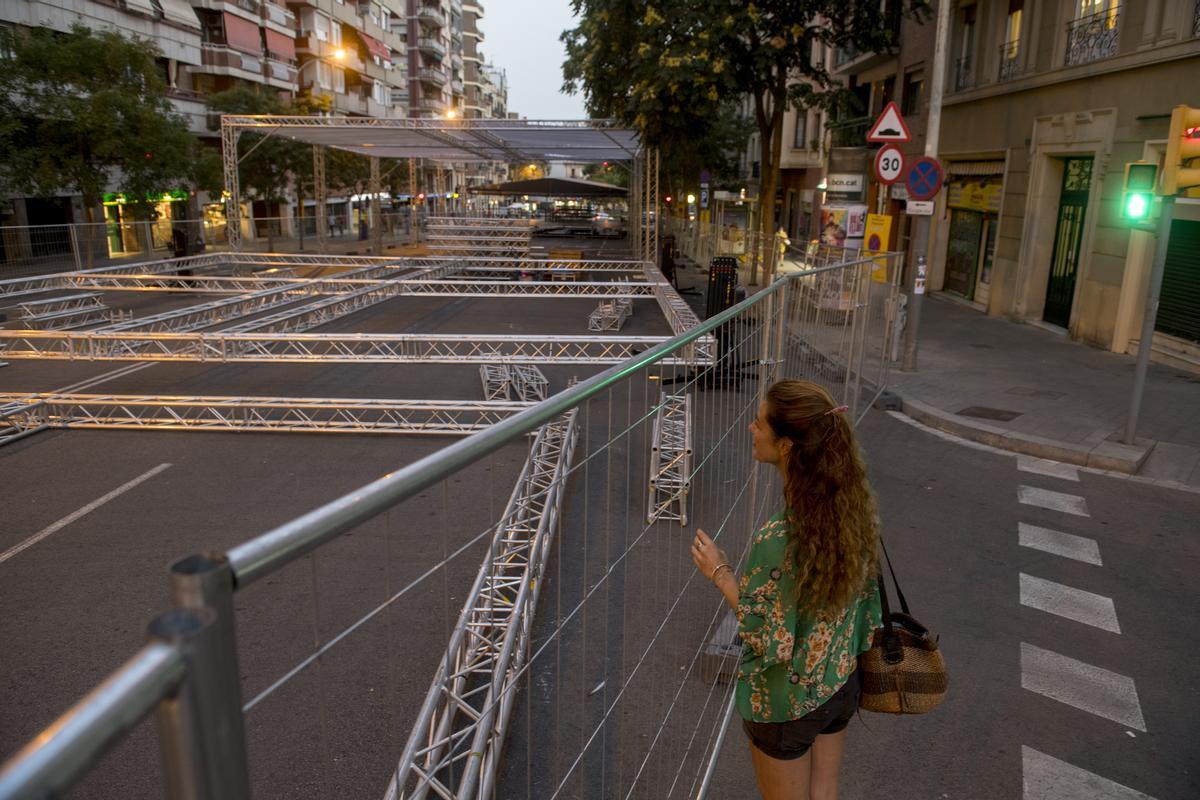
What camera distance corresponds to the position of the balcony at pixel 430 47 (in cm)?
8056

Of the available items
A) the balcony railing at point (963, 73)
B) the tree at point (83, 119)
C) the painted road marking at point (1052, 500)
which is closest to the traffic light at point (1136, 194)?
the painted road marking at point (1052, 500)

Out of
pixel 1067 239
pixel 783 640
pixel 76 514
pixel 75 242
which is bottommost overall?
pixel 76 514

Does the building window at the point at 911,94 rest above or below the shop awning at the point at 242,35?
below

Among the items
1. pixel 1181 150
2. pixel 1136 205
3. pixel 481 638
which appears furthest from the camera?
pixel 1136 205

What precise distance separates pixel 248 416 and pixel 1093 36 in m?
15.5

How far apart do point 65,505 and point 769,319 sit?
20.5 ft

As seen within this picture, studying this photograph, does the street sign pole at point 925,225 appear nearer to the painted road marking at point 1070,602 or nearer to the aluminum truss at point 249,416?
the aluminum truss at point 249,416

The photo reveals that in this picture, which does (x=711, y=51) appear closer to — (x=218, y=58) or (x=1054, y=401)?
(x=1054, y=401)

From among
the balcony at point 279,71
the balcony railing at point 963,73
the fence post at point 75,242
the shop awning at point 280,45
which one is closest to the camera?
the fence post at point 75,242

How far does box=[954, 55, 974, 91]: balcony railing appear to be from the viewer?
20655 mm

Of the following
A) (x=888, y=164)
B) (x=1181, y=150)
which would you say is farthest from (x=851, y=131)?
(x=1181, y=150)

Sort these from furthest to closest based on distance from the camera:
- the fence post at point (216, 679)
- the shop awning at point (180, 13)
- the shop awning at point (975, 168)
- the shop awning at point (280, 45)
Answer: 1. the shop awning at point (280, 45)
2. the shop awning at point (180, 13)
3. the shop awning at point (975, 168)
4. the fence post at point (216, 679)

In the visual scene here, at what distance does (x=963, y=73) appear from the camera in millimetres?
21047

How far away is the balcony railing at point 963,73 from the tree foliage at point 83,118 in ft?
68.2
